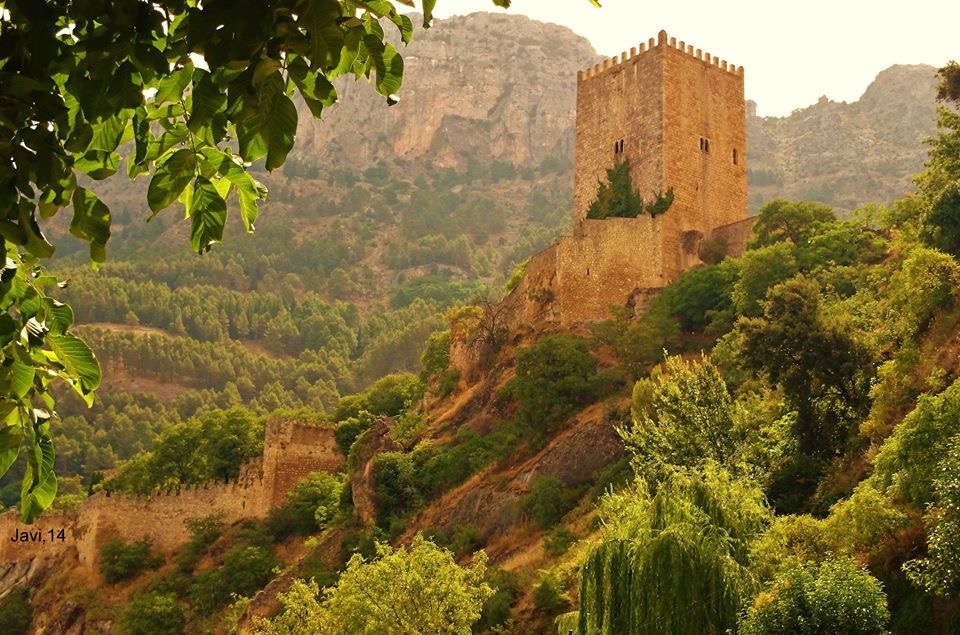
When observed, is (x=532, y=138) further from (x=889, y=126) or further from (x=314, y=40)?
(x=314, y=40)

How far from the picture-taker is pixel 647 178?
4519 centimetres

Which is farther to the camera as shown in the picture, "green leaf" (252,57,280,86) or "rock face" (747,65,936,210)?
"rock face" (747,65,936,210)

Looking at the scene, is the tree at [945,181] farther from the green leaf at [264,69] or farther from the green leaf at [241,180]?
the green leaf at [264,69]

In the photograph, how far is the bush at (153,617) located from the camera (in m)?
41.6

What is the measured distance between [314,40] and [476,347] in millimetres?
43274

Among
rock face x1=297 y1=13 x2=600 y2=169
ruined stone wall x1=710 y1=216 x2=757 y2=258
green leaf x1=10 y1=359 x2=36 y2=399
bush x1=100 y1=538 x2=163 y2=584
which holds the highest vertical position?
rock face x1=297 y1=13 x2=600 y2=169

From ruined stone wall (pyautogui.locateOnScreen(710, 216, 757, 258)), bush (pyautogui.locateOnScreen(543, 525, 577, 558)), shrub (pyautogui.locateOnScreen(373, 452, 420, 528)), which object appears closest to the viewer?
bush (pyautogui.locateOnScreen(543, 525, 577, 558))

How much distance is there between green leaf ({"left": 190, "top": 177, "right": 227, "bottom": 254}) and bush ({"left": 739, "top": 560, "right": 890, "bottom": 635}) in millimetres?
13329

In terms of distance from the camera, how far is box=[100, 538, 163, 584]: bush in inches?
1802

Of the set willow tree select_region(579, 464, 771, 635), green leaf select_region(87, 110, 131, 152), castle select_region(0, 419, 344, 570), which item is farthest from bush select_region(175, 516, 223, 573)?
green leaf select_region(87, 110, 131, 152)

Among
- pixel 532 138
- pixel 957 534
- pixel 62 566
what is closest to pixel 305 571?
pixel 62 566

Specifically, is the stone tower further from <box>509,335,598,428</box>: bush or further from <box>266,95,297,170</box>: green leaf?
<box>266,95,297,170</box>: green leaf

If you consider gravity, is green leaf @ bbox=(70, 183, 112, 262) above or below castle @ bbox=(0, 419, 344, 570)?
above

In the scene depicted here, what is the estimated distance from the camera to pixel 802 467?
2656 cm
